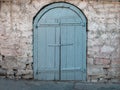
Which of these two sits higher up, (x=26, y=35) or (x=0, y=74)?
(x=26, y=35)

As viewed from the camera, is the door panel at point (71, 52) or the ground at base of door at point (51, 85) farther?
the door panel at point (71, 52)

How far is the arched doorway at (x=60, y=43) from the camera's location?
29.0 feet

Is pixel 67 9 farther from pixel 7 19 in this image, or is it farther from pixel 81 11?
pixel 7 19

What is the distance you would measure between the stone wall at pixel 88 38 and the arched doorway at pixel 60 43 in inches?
5.4

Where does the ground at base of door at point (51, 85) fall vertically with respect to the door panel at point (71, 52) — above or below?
below

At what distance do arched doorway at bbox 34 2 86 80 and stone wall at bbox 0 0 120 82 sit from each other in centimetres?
14

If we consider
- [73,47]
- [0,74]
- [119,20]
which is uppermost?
[119,20]

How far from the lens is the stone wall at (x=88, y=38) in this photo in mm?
8797

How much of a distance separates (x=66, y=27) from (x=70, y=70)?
1.05m

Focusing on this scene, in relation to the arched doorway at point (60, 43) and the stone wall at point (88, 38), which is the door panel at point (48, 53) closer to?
the arched doorway at point (60, 43)

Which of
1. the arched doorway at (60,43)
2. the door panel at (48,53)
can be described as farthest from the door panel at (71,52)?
the door panel at (48,53)

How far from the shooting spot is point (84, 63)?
896 centimetres

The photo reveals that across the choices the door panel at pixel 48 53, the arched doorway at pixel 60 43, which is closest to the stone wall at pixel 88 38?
the arched doorway at pixel 60 43

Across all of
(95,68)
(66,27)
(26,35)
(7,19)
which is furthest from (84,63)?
(7,19)
